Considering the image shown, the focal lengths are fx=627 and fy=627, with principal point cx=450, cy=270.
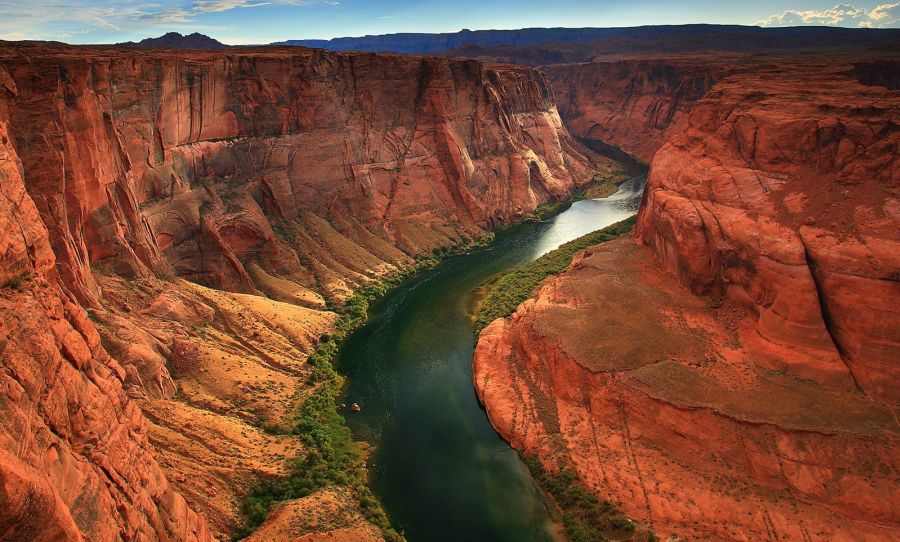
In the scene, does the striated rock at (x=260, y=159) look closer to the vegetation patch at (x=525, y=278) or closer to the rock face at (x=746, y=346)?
the vegetation patch at (x=525, y=278)

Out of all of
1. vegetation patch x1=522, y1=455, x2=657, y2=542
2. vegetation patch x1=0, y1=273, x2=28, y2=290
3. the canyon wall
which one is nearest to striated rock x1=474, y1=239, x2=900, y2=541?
vegetation patch x1=522, y1=455, x2=657, y2=542

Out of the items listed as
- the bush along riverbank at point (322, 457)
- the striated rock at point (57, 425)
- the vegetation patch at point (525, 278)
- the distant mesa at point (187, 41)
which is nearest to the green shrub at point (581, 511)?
the bush along riverbank at point (322, 457)

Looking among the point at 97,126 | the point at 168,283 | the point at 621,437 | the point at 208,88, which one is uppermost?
the point at 208,88

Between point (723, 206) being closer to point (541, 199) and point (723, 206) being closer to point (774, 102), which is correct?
point (774, 102)

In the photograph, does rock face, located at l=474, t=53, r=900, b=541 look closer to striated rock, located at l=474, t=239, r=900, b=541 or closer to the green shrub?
striated rock, located at l=474, t=239, r=900, b=541

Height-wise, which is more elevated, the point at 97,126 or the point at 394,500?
the point at 97,126

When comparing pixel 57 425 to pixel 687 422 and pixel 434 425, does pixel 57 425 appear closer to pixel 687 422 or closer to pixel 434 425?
pixel 434 425

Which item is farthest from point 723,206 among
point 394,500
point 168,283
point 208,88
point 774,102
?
point 208,88
